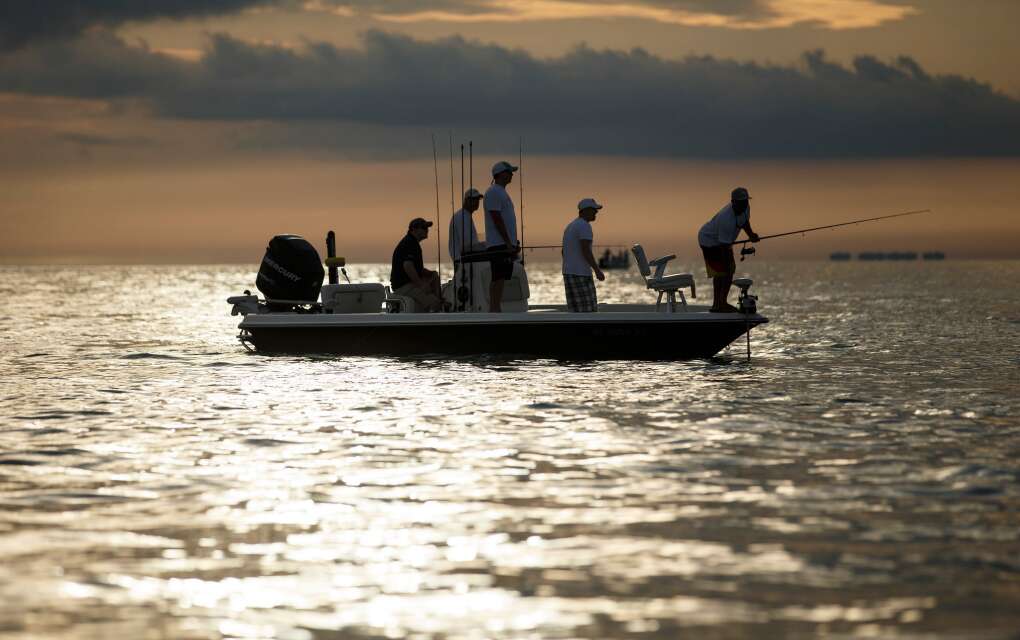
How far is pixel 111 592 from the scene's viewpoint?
5.79 m

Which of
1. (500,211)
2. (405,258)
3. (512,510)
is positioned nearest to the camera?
(512,510)

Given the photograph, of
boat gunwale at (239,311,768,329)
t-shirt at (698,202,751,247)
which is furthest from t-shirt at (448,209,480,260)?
t-shirt at (698,202,751,247)

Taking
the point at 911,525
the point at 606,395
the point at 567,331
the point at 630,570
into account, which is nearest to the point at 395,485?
the point at 630,570

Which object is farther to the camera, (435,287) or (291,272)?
(291,272)

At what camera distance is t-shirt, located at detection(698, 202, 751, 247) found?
1670 cm

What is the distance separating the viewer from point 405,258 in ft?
57.4

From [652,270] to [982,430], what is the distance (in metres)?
7.08

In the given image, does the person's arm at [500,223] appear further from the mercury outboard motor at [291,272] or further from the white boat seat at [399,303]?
Answer: the mercury outboard motor at [291,272]

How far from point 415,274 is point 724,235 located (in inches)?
160

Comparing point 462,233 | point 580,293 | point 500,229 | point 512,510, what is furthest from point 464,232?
point 512,510

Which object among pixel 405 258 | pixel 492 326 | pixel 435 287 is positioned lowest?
pixel 492 326

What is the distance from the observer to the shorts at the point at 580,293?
16984mm

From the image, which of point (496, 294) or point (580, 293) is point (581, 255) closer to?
point (580, 293)

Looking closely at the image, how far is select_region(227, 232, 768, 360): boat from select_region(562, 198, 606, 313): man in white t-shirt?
0.49m
